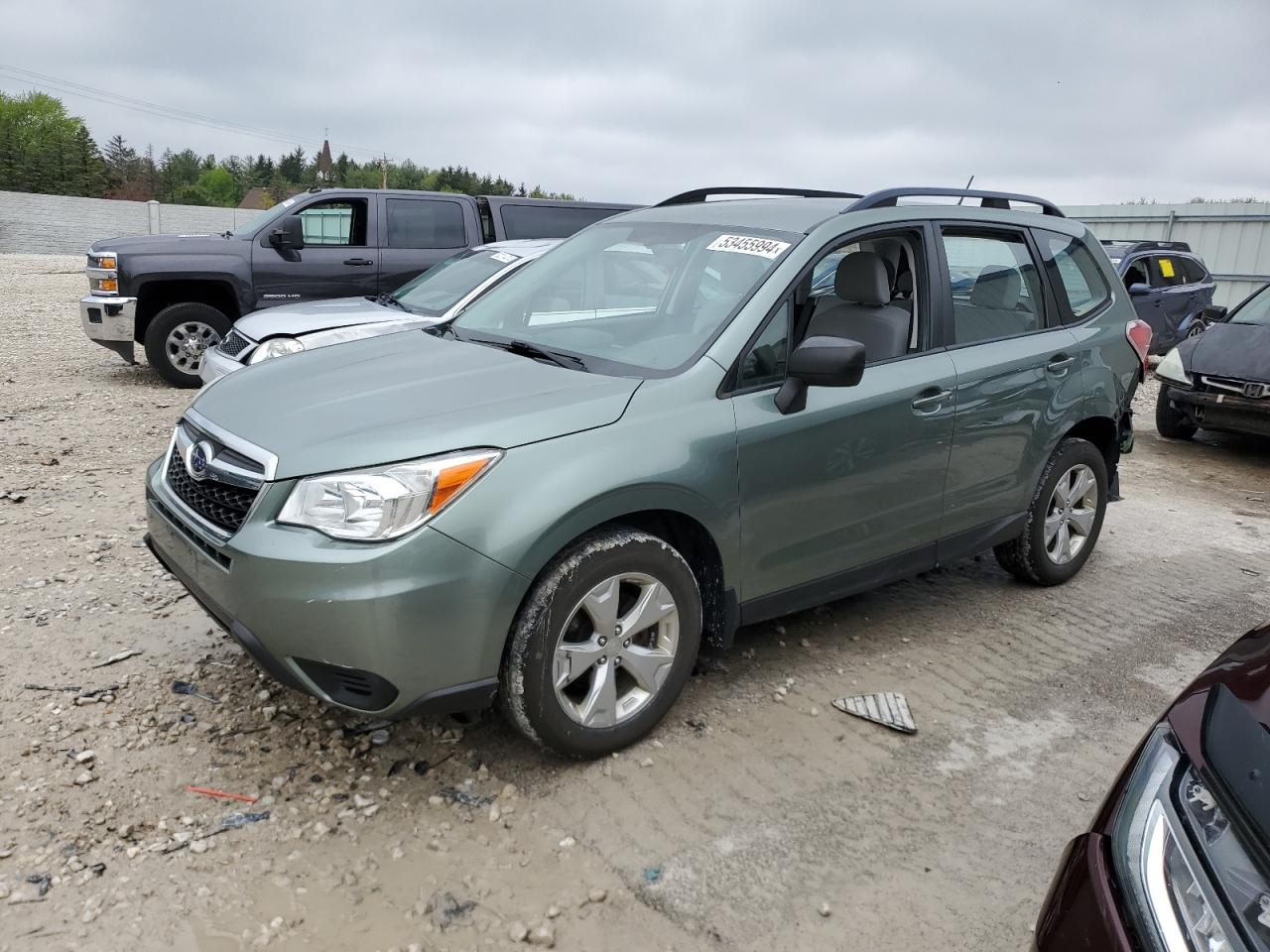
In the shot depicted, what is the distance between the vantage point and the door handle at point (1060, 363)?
176 inches

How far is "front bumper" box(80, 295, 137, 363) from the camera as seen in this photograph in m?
8.98

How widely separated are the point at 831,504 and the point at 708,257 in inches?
41.7

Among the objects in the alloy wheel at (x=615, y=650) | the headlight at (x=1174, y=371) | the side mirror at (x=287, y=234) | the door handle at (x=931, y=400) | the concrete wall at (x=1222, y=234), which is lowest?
the alloy wheel at (x=615, y=650)

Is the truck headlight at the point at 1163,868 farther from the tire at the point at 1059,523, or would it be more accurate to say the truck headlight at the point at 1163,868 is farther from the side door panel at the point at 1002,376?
the tire at the point at 1059,523

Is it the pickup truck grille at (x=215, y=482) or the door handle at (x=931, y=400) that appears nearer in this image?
the pickup truck grille at (x=215, y=482)

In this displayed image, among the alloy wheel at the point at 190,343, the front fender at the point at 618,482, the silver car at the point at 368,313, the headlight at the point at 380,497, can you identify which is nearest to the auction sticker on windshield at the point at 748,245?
the front fender at the point at 618,482

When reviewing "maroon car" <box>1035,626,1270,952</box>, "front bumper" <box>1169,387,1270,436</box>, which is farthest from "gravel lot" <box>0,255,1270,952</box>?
"front bumper" <box>1169,387,1270,436</box>

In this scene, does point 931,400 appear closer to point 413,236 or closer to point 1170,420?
point 1170,420

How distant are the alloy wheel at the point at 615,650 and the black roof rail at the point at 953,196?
176 cm

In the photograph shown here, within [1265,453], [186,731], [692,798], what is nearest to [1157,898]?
[692,798]

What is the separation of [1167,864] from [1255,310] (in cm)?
932

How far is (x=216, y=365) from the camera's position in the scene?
7.27 meters

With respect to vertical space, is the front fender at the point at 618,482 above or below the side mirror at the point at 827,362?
below

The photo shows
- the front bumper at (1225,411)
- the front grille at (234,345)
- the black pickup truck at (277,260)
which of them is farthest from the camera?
the black pickup truck at (277,260)
